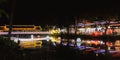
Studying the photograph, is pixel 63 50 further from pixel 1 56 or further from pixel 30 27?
pixel 30 27

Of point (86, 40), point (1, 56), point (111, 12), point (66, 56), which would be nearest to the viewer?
point (1, 56)

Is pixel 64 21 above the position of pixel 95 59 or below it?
above

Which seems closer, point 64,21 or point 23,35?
point 64,21

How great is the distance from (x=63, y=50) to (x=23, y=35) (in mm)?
81065

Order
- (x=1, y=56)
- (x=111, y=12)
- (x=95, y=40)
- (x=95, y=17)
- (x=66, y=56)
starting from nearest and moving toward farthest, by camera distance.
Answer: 1. (x=1, y=56)
2. (x=66, y=56)
3. (x=111, y=12)
4. (x=95, y=17)
5. (x=95, y=40)

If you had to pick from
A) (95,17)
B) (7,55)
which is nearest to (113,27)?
(95,17)

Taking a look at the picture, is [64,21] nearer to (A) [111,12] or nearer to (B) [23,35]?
(A) [111,12]

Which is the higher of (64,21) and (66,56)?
(64,21)

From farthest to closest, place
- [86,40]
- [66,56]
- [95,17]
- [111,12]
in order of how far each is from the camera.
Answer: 1. [86,40]
2. [95,17]
3. [111,12]
4. [66,56]

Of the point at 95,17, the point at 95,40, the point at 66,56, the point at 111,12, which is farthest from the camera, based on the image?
the point at 95,40

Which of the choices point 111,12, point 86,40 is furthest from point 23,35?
point 111,12

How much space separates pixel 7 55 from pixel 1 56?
1.48ft

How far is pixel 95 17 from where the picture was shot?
181 ft

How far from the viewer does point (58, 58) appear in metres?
21.0
